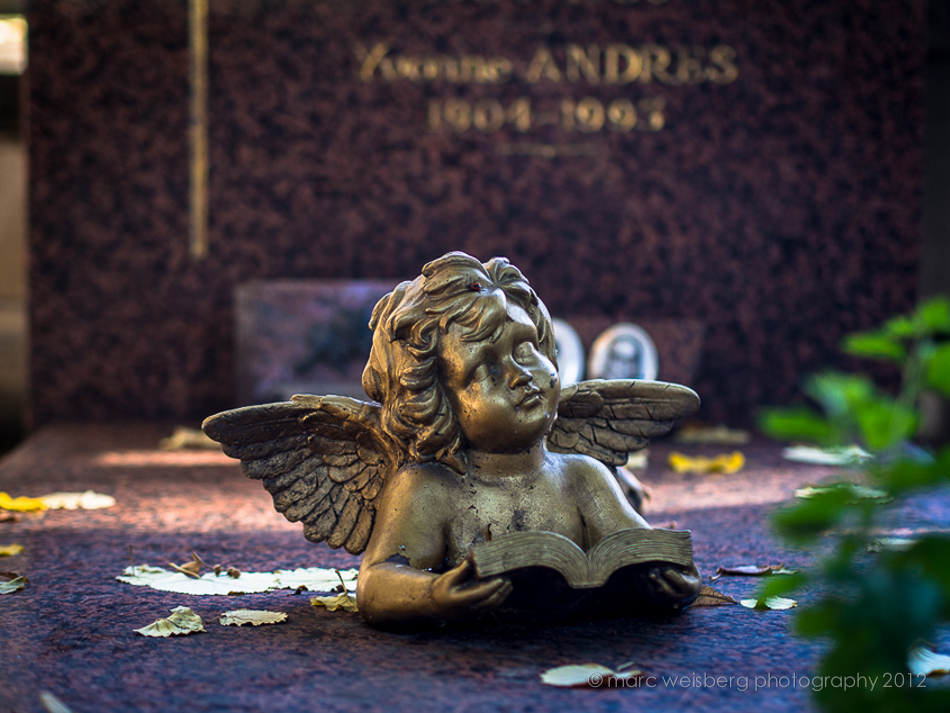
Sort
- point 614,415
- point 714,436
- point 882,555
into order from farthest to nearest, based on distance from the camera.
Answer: point 714,436 < point 614,415 < point 882,555

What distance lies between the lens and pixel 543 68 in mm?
5043

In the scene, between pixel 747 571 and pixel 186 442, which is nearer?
pixel 747 571

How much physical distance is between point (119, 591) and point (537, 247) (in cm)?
336

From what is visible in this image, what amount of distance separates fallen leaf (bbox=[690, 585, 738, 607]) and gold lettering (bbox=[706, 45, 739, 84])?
12.0 feet

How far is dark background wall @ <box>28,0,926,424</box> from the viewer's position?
5.04m

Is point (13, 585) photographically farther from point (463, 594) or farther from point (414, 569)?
point (463, 594)

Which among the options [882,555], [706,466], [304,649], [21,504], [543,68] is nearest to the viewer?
[882,555]

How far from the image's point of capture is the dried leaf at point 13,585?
81.0 inches

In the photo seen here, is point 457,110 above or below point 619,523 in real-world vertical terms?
above

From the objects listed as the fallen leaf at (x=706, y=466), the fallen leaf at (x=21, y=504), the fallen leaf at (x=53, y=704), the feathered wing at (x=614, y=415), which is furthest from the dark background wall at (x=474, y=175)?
the fallen leaf at (x=53, y=704)

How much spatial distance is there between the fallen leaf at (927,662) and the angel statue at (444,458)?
0.37 m

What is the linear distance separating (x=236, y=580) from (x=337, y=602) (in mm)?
311

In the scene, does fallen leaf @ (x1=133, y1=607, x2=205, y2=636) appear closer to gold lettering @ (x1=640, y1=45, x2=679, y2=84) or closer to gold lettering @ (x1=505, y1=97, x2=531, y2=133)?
gold lettering @ (x1=505, y1=97, x2=531, y2=133)


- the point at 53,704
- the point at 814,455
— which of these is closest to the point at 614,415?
the point at 53,704
